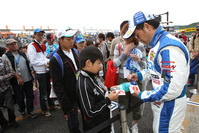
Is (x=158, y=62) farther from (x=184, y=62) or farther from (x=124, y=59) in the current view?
(x=124, y=59)

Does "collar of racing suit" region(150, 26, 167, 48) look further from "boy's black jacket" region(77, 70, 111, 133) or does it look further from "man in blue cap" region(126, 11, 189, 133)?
"boy's black jacket" region(77, 70, 111, 133)

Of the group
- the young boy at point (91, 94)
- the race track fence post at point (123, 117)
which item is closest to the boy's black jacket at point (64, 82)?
the young boy at point (91, 94)

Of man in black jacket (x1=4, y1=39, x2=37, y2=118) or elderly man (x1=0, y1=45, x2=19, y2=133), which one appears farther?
man in black jacket (x1=4, y1=39, x2=37, y2=118)

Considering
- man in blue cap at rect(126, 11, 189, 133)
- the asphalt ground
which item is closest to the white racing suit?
man in blue cap at rect(126, 11, 189, 133)

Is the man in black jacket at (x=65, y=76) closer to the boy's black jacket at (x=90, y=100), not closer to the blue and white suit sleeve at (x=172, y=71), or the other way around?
the boy's black jacket at (x=90, y=100)

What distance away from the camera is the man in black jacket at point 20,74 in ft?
10.3

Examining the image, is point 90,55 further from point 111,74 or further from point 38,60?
point 38,60

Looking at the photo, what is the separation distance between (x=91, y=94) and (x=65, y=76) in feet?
2.65

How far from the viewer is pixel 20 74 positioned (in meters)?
3.25

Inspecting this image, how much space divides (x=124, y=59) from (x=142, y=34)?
0.84 metres

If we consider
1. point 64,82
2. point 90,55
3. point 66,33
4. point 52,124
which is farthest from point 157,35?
point 52,124

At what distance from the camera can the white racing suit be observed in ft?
3.51

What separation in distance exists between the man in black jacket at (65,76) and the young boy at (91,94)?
56 centimetres

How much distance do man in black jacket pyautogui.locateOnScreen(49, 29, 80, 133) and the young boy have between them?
0.56m
